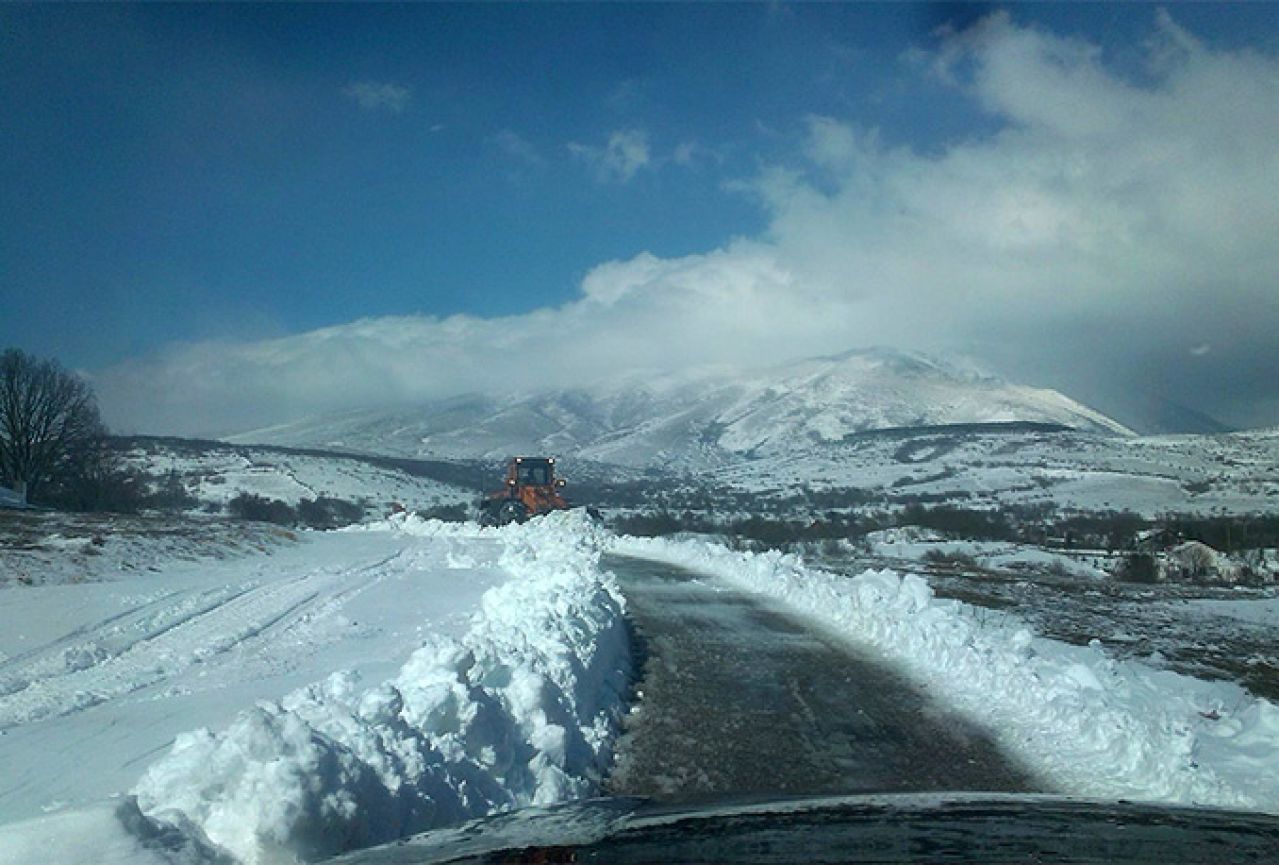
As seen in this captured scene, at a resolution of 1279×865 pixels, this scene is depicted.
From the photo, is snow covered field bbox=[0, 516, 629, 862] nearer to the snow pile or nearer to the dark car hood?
the snow pile

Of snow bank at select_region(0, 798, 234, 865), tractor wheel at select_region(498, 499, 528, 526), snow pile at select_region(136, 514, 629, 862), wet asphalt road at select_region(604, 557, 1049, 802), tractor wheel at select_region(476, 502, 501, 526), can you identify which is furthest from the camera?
tractor wheel at select_region(476, 502, 501, 526)

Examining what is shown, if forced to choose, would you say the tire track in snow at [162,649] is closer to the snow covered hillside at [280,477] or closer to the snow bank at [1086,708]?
the snow bank at [1086,708]

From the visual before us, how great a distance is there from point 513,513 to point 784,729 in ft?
122

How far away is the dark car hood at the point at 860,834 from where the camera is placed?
13.6ft

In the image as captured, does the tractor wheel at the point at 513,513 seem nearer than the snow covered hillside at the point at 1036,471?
Yes

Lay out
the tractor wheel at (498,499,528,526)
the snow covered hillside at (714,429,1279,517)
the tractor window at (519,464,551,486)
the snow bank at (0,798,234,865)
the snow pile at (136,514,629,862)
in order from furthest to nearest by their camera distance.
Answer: the snow covered hillside at (714,429,1279,517), the tractor window at (519,464,551,486), the tractor wheel at (498,499,528,526), the snow pile at (136,514,629,862), the snow bank at (0,798,234,865)

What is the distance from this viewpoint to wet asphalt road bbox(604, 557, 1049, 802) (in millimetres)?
7410

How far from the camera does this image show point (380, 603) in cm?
1750

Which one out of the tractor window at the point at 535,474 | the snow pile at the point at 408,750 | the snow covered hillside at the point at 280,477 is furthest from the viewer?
the snow covered hillside at the point at 280,477

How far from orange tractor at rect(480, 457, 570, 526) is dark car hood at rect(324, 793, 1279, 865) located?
128ft

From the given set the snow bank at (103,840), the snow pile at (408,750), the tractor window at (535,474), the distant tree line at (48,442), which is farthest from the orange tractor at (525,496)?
the snow bank at (103,840)

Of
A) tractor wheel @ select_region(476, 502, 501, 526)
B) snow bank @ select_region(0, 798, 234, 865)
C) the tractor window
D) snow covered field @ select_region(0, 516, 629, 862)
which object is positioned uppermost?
the tractor window

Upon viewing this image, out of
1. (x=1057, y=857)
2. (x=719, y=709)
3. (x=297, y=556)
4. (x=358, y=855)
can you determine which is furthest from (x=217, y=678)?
(x=297, y=556)

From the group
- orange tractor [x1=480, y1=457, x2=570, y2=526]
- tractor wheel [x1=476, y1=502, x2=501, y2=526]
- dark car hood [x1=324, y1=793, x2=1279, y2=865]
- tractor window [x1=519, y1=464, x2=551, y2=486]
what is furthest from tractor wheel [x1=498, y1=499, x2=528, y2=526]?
dark car hood [x1=324, y1=793, x2=1279, y2=865]
